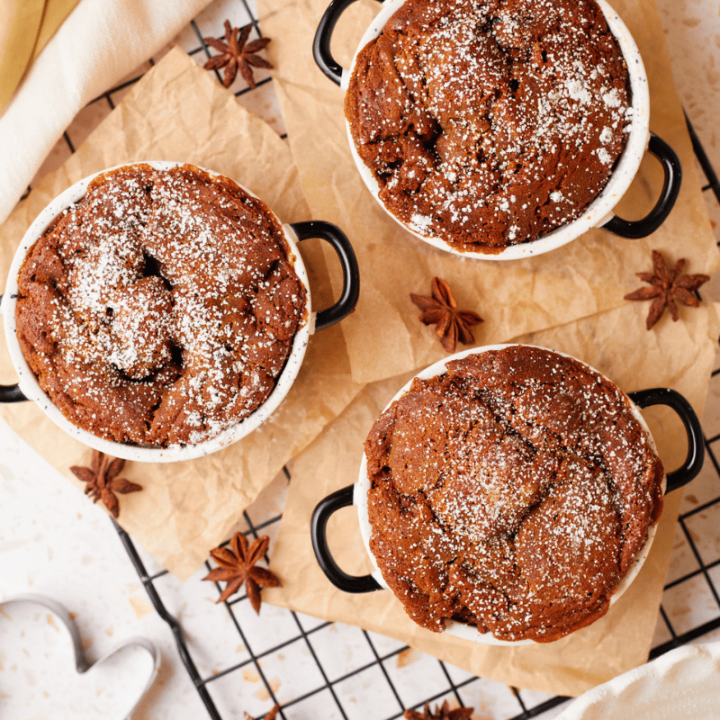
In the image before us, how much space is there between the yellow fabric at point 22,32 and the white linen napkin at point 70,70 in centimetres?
2

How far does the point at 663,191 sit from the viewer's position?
1.29 m

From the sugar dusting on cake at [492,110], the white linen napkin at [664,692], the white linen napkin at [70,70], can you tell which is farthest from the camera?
the white linen napkin at [70,70]

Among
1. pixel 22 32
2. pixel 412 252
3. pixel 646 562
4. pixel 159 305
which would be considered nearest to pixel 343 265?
pixel 412 252

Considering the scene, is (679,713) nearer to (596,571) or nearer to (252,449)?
(596,571)

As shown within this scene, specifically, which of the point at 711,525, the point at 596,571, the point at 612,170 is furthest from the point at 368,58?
the point at 711,525

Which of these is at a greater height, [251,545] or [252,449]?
[252,449]

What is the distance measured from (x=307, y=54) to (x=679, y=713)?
1.65 m

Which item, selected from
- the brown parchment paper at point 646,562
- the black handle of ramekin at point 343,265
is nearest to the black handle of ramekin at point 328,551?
the brown parchment paper at point 646,562

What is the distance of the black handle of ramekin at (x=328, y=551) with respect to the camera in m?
1.28

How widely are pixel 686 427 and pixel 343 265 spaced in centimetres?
77

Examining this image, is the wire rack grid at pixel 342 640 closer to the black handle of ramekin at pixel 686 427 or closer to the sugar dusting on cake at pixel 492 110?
the black handle of ramekin at pixel 686 427

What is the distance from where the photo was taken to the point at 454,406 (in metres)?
1.25

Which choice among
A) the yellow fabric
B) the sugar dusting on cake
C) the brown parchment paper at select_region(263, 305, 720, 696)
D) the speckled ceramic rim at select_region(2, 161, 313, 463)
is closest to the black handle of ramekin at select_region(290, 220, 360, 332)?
the speckled ceramic rim at select_region(2, 161, 313, 463)

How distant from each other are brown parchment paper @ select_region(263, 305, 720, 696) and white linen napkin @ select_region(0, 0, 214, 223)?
917 mm
